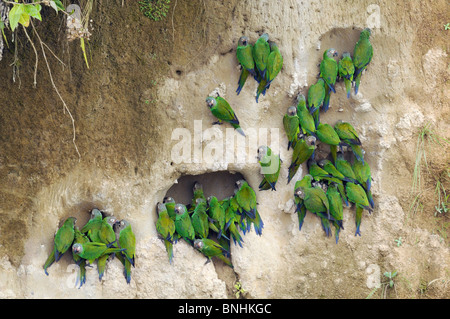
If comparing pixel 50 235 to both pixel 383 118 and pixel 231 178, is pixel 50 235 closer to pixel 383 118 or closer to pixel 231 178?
pixel 231 178

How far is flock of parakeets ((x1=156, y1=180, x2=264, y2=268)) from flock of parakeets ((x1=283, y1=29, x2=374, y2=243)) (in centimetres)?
37

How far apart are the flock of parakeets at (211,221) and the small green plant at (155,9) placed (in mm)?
1359

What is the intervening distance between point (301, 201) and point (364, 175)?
0.51 metres

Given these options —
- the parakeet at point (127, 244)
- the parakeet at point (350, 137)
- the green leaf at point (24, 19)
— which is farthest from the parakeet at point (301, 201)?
the green leaf at point (24, 19)

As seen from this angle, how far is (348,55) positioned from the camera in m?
3.50

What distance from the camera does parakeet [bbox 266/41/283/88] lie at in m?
3.41

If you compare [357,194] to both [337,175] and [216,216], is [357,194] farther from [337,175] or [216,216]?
[216,216]

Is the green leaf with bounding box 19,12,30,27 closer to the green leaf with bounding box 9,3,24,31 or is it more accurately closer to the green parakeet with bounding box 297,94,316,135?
the green leaf with bounding box 9,3,24,31

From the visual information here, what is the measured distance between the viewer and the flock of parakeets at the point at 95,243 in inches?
134

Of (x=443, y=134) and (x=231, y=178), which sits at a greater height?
(x=443, y=134)

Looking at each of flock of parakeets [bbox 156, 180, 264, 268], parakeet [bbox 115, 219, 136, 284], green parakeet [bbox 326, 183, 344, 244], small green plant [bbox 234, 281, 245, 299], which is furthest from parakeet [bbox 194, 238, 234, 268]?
green parakeet [bbox 326, 183, 344, 244]

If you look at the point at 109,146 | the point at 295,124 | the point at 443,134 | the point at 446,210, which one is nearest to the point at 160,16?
the point at 109,146

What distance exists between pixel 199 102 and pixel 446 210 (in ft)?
6.75

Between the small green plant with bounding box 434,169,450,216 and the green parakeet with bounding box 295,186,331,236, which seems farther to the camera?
the small green plant with bounding box 434,169,450,216
